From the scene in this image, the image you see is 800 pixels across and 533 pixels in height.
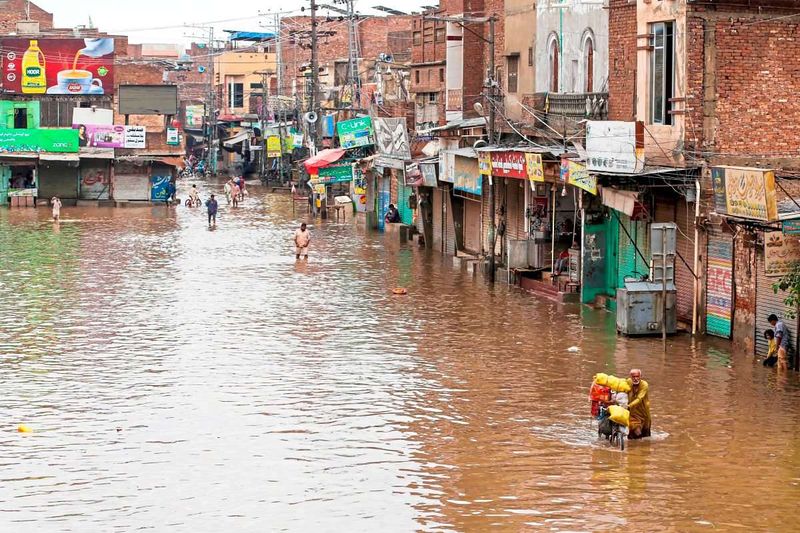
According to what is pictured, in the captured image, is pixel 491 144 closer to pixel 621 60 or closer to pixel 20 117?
pixel 621 60

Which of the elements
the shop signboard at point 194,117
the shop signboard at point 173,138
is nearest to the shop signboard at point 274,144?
the shop signboard at point 173,138

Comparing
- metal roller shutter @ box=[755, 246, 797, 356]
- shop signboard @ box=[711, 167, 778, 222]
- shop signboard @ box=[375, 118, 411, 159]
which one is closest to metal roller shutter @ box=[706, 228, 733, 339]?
metal roller shutter @ box=[755, 246, 797, 356]

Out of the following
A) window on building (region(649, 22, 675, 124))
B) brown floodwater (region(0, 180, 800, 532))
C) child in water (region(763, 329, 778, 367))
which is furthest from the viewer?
window on building (region(649, 22, 675, 124))

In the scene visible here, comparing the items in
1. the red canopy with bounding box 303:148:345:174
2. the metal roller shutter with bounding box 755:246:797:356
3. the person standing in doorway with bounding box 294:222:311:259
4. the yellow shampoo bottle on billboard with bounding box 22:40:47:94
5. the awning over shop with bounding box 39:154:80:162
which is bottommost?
the metal roller shutter with bounding box 755:246:797:356

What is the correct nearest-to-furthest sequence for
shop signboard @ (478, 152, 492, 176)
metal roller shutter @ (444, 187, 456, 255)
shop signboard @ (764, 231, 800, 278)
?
shop signboard @ (764, 231, 800, 278) < shop signboard @ (478, 152, 492, 176) < metal roller shutter @ (444, 187, 456, 255)

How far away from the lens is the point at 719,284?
930 inches

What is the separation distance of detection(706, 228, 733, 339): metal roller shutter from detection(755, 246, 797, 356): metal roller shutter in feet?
3.27

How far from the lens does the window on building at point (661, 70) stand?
82.3 feet

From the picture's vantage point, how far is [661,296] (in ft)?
79.2

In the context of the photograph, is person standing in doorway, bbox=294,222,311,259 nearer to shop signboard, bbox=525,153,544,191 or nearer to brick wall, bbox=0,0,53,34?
shop signboard, bbox=525,153,544,191

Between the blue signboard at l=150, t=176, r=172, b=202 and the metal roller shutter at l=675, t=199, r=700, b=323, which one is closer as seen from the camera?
the metal roller shutter at l=675, t=199, r=700, b=323

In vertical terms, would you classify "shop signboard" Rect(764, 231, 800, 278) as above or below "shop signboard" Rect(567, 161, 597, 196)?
below

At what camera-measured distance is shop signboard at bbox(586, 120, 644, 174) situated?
24.7m

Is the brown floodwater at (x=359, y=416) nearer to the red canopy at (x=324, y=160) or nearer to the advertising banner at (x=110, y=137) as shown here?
the red canopy at (x=324, y=160)
